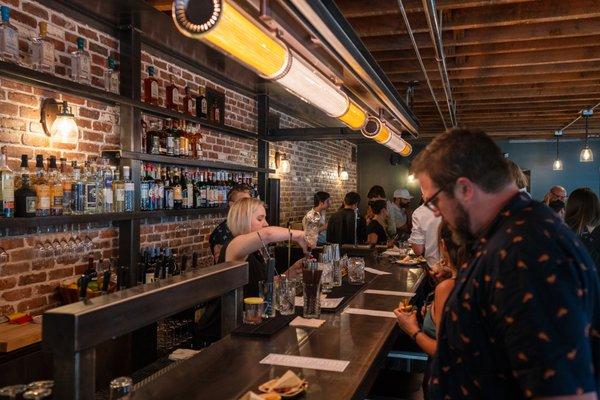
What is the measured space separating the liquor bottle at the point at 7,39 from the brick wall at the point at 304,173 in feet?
14.4

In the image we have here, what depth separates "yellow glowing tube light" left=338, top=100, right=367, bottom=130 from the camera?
11.8 ft

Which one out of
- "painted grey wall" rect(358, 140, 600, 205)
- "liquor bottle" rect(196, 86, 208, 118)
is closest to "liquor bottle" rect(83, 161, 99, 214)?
"liquor bottle" rect(196, 86, 208, 118)

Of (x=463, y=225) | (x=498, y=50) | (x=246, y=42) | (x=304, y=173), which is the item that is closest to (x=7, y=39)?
(x=246, y=42)

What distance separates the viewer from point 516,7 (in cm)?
393

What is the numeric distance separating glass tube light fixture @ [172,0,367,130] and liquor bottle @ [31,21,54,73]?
5.79 ft

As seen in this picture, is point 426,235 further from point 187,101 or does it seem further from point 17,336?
point 17,336

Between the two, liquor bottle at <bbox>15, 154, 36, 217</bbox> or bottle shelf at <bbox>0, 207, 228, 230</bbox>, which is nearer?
bottle shelf at <bbox>0, 207, 228, 230</bbox>

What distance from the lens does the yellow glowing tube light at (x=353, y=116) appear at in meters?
3.61

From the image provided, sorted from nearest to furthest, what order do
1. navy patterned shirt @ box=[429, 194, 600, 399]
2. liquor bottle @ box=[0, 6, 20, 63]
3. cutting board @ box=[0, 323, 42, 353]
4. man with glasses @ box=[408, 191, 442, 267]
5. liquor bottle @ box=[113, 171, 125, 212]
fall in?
navy patterned shirt @ box=[429, 194, 600, 399]
cutting board @ box=[0, 323, 42, 353]
liquor bottle @ box=[0, 6, 20, 63]
liquor bottle @ box=[113, 171, 125, 212]
man with glasses @ box=[408, 191, 442, 267]

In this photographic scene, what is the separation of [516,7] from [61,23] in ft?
10.8

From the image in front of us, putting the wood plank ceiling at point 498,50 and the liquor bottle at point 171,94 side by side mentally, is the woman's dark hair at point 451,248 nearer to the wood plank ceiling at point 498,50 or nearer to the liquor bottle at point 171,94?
the wood plank ceiling at point 498,50

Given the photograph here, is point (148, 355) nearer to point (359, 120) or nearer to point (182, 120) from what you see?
point (182, 120)

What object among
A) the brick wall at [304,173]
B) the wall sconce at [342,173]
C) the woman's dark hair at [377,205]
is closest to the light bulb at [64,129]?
the brick wall at [304,173]

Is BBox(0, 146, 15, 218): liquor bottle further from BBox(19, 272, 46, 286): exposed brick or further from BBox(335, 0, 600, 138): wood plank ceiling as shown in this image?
BBox(335, 0, 600, 138): wood plank ceiling
